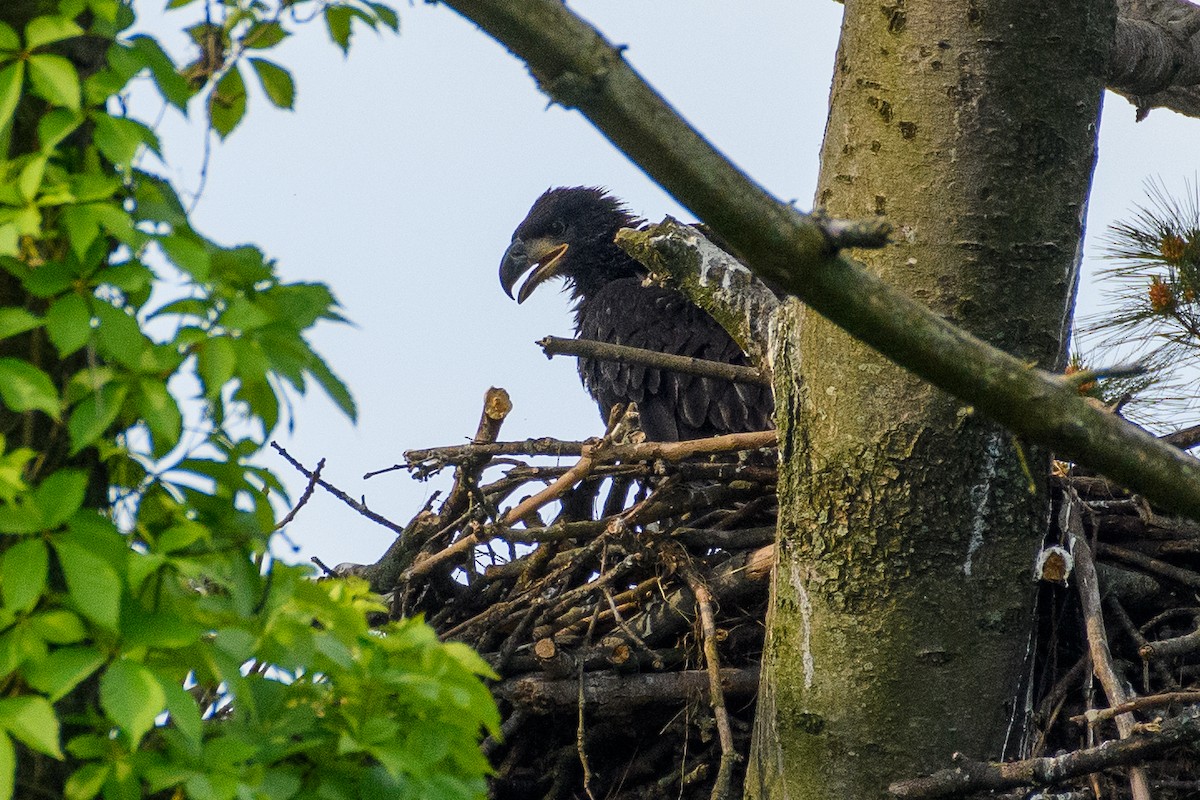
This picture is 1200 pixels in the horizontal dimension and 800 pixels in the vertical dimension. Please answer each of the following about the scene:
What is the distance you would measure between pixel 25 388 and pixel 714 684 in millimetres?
2420

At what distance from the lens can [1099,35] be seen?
2.97 metres

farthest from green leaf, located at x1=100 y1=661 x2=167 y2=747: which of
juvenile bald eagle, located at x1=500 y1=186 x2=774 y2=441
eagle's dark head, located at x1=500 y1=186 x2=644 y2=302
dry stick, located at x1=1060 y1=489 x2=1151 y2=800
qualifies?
eagle's dark head, located at x1=500 y1=186 x2=644 y2=302

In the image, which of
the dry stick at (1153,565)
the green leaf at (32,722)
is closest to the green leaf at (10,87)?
the green leaf at (32,722)

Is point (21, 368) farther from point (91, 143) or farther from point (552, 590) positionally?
point (552, 590)

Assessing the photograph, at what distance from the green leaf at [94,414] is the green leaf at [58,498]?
35 mm

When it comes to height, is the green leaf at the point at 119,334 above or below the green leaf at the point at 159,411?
above

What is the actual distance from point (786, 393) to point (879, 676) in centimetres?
68

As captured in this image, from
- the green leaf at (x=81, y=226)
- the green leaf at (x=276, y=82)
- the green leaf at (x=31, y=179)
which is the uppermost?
the green leaf at (x=276, y=82)

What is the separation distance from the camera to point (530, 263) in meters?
6.56

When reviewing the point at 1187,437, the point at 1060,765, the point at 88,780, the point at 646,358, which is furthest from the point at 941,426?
the point at 88,780

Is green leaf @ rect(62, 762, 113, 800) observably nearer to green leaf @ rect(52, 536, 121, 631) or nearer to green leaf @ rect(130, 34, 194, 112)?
green leaf @ rect(52, 536, 121, 631)

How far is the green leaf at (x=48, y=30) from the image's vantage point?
1.32 meters

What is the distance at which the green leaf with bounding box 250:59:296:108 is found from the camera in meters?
1.65

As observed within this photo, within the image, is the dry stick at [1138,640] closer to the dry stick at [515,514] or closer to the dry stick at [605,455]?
the dry stick at [605,455]
